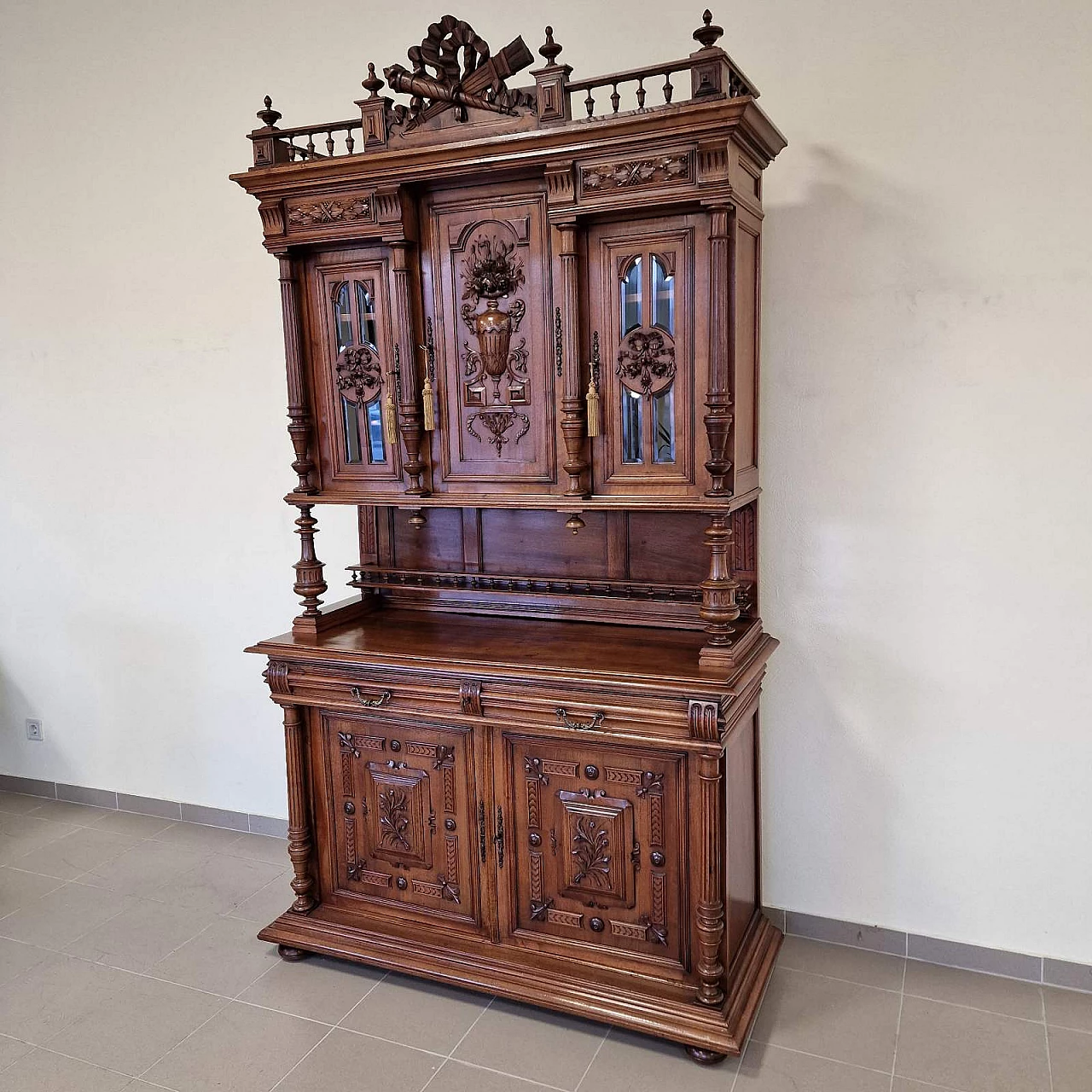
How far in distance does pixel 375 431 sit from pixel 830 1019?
212 cm

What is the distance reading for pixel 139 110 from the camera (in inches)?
145

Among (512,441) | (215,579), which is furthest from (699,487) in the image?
(215,579)

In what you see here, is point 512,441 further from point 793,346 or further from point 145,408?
point 145,408

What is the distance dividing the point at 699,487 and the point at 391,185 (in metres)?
1.20

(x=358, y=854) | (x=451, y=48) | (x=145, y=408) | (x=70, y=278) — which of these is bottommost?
(x=358, y=854)

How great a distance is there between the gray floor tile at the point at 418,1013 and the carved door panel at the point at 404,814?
0.22 meters

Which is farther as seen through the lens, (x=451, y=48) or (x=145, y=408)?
(x=145, y=408)

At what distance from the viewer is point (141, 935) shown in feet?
10.4

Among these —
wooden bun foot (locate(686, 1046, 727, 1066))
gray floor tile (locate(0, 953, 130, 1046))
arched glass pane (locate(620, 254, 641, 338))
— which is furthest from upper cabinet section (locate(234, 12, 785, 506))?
gray floor tile (locate(0, 953, 130, 1046))

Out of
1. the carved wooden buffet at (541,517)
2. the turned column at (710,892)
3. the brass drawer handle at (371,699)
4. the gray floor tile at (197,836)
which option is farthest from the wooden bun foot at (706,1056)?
the gray floor tile at (197,836)

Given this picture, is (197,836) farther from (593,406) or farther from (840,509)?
(840,509)

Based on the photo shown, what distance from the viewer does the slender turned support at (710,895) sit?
8.18 ft

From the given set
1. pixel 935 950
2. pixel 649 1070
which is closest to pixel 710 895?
pixel 649 1070

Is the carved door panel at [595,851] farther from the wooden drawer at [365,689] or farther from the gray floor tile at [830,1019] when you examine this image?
the gray floor tile at [830,1019]
